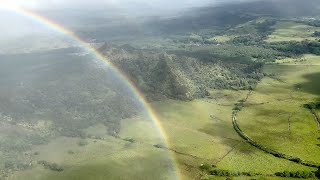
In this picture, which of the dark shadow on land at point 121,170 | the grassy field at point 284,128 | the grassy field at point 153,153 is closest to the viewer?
the dark shadow on land at point 121,170

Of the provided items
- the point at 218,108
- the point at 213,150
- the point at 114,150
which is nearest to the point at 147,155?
the point at 114,150

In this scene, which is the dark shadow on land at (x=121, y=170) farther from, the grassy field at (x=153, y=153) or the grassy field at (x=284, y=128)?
the grassy field at (x=284, y=128)

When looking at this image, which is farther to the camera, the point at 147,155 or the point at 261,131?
the point at 261,131

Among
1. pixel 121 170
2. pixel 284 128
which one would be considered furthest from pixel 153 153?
pixel 284 128

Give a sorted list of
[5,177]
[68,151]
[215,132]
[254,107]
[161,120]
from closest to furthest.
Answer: [5,177] < [68,151] < [215,132] < [161,120] < [254,107]

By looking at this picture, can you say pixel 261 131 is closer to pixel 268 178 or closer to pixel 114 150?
pixel 268 178

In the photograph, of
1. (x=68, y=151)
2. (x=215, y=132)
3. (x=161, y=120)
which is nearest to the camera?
(x=68, y=151)

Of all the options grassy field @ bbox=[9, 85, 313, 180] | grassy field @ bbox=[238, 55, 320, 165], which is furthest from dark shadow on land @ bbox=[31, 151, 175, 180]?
grassy field @ bbox=[238, 55, 320, 165]

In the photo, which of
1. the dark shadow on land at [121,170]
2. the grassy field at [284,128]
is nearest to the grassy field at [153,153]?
the dark shadow on land at [121,170]

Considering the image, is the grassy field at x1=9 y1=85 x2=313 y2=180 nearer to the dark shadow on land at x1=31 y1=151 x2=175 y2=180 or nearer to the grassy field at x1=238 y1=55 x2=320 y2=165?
the dark shadow on land at x1=31 y1=151 x2=175 y2=180

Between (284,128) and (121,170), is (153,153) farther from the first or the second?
Result: (284,128)
